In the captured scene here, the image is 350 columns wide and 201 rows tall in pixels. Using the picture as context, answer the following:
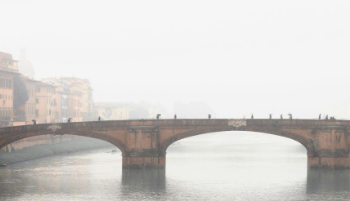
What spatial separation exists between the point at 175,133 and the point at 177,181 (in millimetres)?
10562

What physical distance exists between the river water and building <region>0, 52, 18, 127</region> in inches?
1094

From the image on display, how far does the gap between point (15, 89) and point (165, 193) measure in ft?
250

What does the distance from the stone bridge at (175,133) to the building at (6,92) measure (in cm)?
4237

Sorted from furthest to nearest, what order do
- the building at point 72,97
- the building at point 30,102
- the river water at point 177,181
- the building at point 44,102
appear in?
the building at point 72,97
the building at point 44,102
the building at point 30,102
the river water at point 177,181

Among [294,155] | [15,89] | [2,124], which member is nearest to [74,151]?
[2,124]

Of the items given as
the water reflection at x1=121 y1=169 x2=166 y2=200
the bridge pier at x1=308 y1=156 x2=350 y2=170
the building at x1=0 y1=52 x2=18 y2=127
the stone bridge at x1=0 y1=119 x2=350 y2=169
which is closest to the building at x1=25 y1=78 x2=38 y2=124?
the building at x1=0 y1=52 x2=18 y2=127

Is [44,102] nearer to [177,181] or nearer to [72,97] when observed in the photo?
[72,97]

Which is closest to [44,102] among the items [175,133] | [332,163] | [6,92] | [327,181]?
[6,92]

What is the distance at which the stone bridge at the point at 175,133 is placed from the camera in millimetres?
75625

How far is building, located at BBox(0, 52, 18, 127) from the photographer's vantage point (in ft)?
383

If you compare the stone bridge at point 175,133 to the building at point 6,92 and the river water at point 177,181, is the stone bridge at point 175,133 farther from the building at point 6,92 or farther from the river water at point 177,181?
the building at point 6,92

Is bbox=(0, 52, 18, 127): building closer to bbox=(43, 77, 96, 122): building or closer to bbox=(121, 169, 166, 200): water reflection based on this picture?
bbox=(43, 77, 96, 122): building

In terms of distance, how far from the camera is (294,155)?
4112 inches

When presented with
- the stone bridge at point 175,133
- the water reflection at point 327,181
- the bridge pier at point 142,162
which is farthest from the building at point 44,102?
the water reflection at point 327,181
